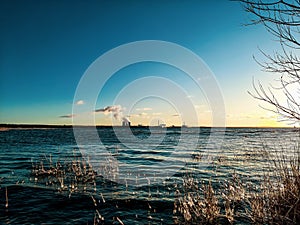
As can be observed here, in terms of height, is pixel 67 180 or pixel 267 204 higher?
pixel 267 204

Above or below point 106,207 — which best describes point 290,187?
above

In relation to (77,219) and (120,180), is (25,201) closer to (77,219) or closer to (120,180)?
(77,219)

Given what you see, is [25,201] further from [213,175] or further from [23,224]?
[213,175]

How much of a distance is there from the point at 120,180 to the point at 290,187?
9864mm

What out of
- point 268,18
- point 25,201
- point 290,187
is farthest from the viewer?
point 25,201

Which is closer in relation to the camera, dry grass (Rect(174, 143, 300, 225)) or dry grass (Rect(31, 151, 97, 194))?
dry grass (Rect(174, 143, 300, 225))

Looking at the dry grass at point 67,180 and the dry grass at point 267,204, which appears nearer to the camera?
the dry grass at point 267,204

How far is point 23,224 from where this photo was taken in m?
8.48

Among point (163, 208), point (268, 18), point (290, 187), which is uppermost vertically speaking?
point (268, 18)

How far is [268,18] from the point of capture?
190 inches

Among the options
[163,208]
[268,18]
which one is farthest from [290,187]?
[163,208]

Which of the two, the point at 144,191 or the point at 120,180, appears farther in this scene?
the point at 120,180

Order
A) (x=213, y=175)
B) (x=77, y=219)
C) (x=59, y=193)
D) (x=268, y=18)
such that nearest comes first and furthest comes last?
(x=268, y=18)
(x=77, y=219)
(x=59, y=193)
(x=213, y=175)

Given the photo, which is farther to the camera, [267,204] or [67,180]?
[67,180]
